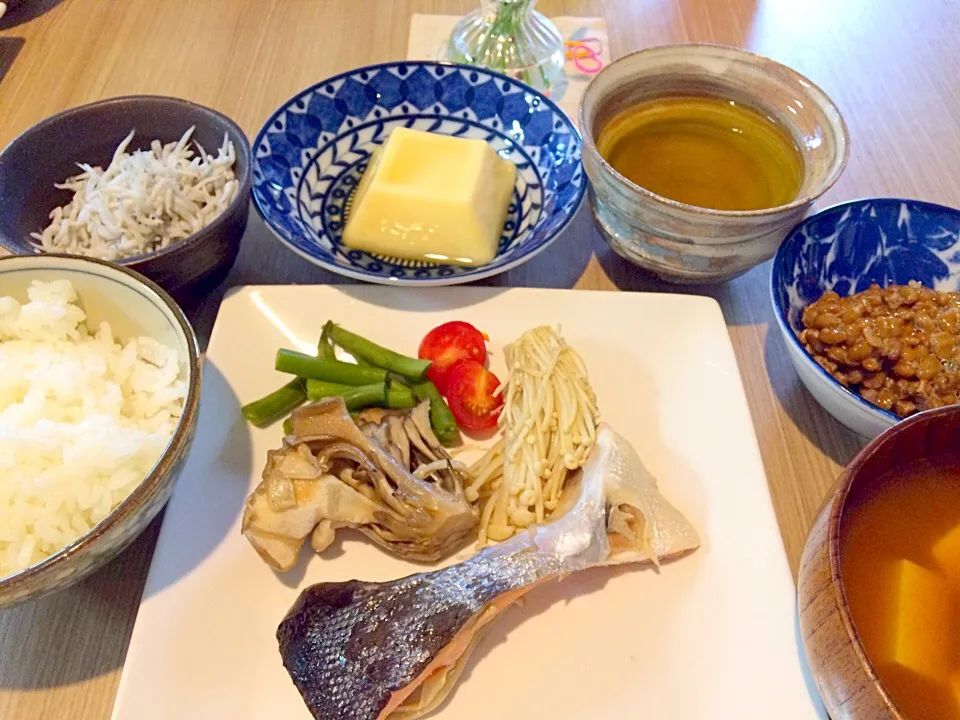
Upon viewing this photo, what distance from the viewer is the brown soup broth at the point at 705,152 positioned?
165 centimetres

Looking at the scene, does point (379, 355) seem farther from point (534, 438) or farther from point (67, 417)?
point (67, 417)

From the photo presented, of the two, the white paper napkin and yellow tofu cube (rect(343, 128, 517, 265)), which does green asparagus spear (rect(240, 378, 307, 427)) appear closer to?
yellow tofu cube (rect(343, 128, 517, 265))

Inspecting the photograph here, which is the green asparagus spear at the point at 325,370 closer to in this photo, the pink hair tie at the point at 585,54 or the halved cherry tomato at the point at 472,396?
the halved cherry tomato at the point at 472,396

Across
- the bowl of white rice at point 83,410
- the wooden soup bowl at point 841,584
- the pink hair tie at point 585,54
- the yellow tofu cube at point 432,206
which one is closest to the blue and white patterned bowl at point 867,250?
the wooden soup bowl at point 841,584

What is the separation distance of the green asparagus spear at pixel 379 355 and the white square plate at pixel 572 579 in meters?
0.06

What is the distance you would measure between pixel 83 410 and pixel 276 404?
350mm

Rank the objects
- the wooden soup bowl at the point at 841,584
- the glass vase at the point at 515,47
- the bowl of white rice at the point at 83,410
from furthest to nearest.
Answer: the glass vase at the point at 515,47
the bowl of white rice at the point at 83,410
the wooden soup bowl at the point at 841,584

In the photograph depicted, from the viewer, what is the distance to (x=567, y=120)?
5.91ft

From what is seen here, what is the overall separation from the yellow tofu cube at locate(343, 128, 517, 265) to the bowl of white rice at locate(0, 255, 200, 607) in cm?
57

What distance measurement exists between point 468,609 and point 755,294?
117 centimetres

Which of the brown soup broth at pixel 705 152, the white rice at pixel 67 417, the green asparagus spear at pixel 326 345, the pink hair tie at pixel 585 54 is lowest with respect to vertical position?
the green asparagus spear at pixel 326 345

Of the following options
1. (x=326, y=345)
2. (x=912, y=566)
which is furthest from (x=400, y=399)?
(x=912, y=566)

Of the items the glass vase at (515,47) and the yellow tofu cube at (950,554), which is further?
the glass vase at (515,47)

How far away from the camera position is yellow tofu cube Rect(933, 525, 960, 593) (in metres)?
1.09
